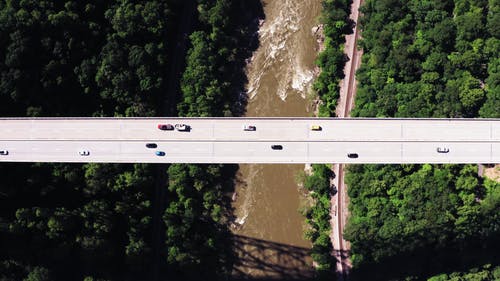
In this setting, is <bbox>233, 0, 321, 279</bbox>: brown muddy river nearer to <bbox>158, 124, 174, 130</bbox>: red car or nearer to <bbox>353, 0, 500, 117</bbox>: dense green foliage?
<bbox>353, 0, 500, 117</bbox>: dense green foliage

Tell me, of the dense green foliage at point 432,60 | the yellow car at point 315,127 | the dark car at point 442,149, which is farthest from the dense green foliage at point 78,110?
the dark car at point 442,149

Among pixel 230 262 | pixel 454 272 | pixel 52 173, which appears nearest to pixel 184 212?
pixel 230 262

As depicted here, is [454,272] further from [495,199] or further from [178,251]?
[178,251]

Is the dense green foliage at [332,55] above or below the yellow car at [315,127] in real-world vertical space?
above

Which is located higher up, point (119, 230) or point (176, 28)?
point (176, 28)

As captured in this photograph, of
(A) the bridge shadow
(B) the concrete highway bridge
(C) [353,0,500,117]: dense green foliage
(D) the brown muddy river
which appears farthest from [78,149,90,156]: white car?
(C) [353,0,500,117]: dense green foliage

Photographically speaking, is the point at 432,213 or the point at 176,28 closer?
the point at 432,213

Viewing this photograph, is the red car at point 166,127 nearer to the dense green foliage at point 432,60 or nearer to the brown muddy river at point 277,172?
the brown muddy river at point 277,172
